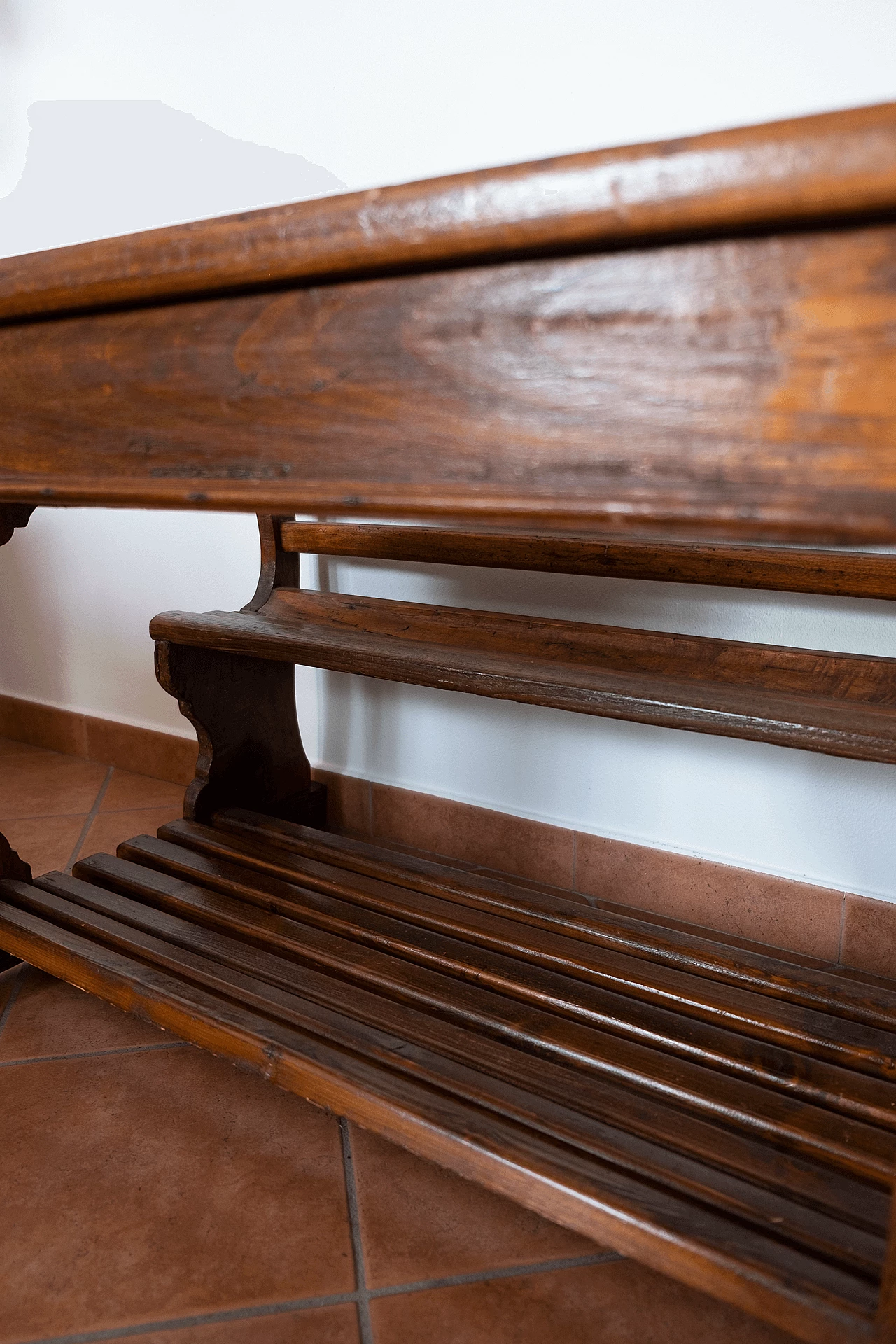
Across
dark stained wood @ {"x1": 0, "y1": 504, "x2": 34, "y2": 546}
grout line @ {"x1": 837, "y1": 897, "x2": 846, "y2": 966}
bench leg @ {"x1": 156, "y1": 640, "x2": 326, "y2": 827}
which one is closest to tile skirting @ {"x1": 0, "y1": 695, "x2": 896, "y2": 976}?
grout line @ {"x1": 837, "y1": 897, "x2": 846, "y2": 966}

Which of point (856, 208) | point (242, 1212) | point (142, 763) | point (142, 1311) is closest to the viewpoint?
point (856, 208)

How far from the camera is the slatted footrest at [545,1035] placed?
79 cm

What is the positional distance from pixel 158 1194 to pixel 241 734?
859 millimetres

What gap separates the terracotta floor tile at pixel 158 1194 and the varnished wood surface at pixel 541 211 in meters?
0.87

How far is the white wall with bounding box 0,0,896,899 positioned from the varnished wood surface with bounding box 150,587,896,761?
21cm

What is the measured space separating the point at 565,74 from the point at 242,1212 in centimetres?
157

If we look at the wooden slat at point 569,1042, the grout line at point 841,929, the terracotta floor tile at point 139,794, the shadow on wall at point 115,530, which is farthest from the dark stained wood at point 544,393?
the terracotta floor tile at point 139,794

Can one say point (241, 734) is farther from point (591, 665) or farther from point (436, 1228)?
point (436, 1228)

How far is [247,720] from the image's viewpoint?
1.73 meters

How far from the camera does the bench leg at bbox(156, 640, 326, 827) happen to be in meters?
1.61

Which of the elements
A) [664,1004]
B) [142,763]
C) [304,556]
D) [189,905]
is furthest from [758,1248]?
[142,763]

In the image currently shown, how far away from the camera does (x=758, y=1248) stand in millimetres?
746

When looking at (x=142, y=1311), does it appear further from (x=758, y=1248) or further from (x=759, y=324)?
(x=759, y=324)

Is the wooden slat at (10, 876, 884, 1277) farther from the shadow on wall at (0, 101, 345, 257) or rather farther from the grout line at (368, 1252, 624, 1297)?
the shadow on wall at (0, 101, 345, 257)
